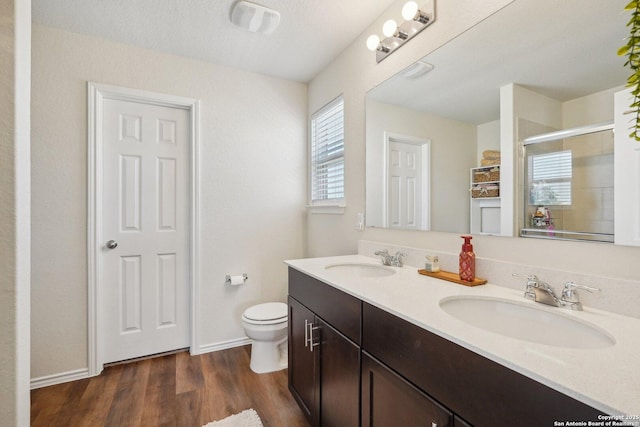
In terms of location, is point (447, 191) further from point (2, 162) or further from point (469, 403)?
point (2, 162)

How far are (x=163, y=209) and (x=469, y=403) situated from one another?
2.35m

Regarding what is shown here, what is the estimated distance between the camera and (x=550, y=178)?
1046mm

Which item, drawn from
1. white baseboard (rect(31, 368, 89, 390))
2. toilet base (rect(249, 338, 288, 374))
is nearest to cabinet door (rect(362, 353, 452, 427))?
toilet base (rect(249, 338, 288, 374))

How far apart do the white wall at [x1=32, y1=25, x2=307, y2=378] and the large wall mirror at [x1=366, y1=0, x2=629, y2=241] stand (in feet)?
3.45

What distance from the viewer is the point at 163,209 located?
234 centimetres

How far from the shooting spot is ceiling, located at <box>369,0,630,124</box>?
935 mm

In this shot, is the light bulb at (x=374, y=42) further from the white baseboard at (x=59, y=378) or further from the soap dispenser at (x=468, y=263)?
the white baseboard at (x=59, y=378)

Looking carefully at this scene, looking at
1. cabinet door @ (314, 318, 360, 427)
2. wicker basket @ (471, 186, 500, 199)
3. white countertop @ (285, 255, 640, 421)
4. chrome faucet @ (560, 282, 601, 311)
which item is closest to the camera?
white countertop @ (285, 255, 640, 421)

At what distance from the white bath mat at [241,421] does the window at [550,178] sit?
5.63 ft

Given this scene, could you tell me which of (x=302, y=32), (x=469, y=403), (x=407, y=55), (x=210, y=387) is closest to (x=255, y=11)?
(x=302, y=32)

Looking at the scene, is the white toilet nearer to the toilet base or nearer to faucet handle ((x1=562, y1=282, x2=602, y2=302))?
the toilet base

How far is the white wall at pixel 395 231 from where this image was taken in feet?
3.21

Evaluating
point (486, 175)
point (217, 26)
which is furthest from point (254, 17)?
point (486, 175)

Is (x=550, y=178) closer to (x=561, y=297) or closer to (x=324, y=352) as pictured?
(x=561, y=297)
